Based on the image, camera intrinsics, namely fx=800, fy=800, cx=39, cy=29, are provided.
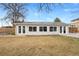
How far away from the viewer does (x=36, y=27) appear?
13977 mm

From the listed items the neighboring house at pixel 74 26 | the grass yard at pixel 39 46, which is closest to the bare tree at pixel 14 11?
the grass yard at pixel 39 46

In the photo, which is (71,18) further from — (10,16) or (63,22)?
(10,16)

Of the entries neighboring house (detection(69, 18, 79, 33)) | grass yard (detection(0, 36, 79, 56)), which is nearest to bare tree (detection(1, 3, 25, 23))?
grass yard (detection(0, 36, 79, 56))

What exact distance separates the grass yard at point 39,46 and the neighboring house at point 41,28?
10 centimetres

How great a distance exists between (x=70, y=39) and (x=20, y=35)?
88 centimetres

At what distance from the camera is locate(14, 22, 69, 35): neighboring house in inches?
547

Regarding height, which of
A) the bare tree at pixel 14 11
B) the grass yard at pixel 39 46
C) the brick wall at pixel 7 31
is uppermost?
the bare tree at pixel 14 11

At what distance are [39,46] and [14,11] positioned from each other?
0.75m

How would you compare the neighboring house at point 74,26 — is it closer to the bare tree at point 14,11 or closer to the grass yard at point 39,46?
the grass yard at point 39,46

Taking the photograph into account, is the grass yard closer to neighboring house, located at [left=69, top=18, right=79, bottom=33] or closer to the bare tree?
neighboring house, located at [left=69, top=18, right=79, bottom=33]

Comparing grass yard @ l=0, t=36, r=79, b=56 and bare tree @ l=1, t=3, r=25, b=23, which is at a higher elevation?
bare tree @ l=1, t=3, r=25, b=23

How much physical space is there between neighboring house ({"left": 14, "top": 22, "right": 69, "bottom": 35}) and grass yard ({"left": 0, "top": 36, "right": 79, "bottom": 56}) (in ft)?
0.32

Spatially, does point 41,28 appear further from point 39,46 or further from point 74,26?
point 74,26

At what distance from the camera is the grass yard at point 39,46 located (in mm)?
13828
